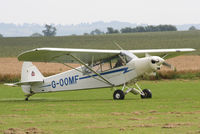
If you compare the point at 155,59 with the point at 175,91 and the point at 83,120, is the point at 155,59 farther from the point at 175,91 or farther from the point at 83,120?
the point at 83,120

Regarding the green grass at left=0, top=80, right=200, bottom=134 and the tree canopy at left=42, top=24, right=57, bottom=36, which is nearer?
the green grass at left=0, top=80, right=200, bottom=134

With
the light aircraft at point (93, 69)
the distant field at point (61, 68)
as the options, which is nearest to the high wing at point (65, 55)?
the light aircraft at point (93, 69)

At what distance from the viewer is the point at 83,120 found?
11.5 metres

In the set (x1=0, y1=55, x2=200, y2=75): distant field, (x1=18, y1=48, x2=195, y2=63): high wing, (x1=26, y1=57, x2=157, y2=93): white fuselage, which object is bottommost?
(x1=26, y1=57, x2=157, y2=93): white fuselage

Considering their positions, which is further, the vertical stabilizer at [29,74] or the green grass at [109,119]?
the vertical stabilizer at [29,74]

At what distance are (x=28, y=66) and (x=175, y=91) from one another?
6.51m

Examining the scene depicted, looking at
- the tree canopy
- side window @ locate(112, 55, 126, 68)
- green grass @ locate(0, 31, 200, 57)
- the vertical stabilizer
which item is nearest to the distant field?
Answer: the vertical stabilizer

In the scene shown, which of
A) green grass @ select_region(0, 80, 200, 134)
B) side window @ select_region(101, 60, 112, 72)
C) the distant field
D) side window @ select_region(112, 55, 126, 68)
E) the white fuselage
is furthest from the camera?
the distant field

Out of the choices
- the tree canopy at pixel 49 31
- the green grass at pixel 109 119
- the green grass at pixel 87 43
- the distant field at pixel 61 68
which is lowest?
the green grass at pixel 109 119

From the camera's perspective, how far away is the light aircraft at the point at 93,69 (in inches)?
703

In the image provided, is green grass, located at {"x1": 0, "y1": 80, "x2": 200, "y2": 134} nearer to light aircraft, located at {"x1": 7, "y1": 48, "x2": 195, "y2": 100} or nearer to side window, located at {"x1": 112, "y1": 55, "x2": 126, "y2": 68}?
light aircraft, located at {"x1": 7, "y1": 48, "x2": 195, "y2": 100}

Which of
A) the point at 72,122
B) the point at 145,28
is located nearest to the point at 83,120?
the point at 72,122

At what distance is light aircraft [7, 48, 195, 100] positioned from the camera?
1786cm

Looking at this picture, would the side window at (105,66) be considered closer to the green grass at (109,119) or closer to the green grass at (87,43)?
the green grass at (109,119)
